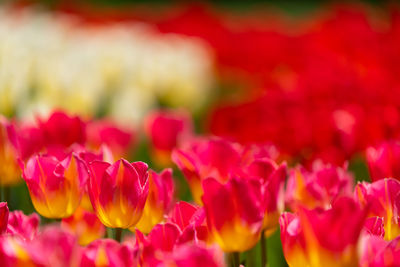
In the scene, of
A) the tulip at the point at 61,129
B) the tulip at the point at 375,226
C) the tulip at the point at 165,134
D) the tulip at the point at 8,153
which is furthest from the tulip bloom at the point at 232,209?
the tulip at the point at 165,134

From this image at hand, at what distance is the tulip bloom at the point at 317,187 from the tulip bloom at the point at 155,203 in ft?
0.53

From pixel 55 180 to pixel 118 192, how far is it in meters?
0.09

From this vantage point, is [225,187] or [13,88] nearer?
[225,187]

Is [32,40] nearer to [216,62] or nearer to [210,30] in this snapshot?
[216,62]

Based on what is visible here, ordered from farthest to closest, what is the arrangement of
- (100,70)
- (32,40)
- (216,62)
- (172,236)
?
(216,62), (100,70), (32,40), (172,236)

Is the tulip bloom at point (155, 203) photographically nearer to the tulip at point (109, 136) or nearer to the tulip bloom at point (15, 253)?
the tulip bloom at point (15, 253)

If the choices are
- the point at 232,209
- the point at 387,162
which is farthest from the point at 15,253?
the point at 387,162

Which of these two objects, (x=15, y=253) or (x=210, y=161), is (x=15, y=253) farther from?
(x=210, y=161)

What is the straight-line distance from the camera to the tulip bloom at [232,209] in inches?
25.7

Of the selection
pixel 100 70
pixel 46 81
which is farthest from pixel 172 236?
pixel 100 70

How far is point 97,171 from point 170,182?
0.13 metres

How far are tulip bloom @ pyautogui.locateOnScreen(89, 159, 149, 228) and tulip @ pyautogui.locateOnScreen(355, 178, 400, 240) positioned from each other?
25 cm

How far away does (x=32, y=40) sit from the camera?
2014 millimetres

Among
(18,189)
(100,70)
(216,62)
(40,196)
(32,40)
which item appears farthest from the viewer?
(216,62)
